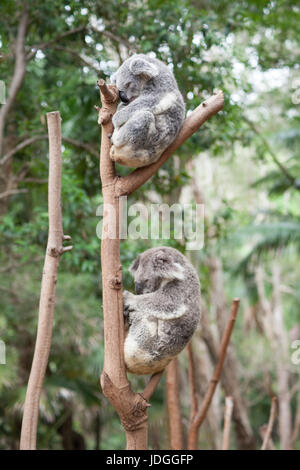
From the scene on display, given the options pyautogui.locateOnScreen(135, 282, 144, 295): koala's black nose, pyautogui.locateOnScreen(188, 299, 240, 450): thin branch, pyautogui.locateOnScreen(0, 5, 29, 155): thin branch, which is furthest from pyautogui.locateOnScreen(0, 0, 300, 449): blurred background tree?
pyautogui.locateOnScreen(135, 282, 144, 295): koala's black nose

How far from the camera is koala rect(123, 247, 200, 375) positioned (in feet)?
6.48

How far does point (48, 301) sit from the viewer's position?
2.06m

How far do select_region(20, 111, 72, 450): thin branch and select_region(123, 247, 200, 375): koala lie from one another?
0.32 metres

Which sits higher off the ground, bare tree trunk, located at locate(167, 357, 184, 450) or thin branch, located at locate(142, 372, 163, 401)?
thin branch, located at locate(142, 372, 163, 401)

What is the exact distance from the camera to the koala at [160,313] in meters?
1.97

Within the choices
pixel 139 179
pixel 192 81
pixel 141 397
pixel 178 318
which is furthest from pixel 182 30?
pixel 141 397

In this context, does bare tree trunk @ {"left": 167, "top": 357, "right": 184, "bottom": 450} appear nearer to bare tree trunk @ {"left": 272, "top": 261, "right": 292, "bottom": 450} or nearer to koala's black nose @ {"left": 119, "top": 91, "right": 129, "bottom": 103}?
koala's black nose @ {"left": 119, "top": 91, "right": 129, "bottom": 103}

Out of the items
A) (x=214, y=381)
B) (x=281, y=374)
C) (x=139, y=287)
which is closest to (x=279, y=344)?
(x=281, y=374)

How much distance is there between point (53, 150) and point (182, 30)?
207cm

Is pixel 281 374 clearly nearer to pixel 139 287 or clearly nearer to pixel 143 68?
pixel 139 287

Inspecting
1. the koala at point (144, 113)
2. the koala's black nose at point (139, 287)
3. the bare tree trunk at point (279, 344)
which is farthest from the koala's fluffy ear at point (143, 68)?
the bare tree trunk at point (279, 344)

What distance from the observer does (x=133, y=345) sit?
194 centimetres

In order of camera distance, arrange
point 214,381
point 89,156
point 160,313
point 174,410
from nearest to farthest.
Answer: point 160,313
point 214,381
point 174,410
point 89,156

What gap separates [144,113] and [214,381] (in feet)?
6.08
